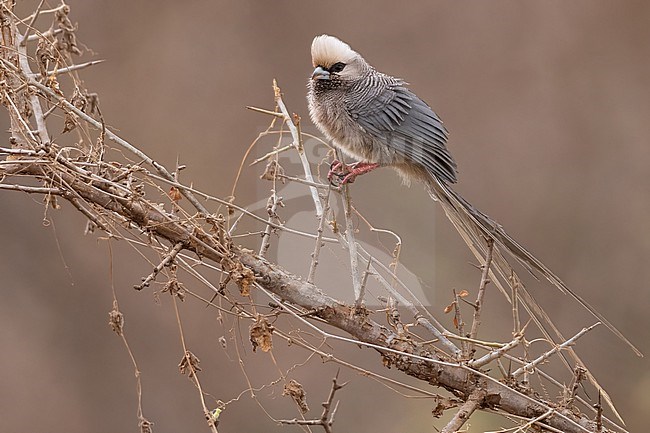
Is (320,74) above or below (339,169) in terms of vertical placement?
above

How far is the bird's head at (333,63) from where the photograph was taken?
145 cm

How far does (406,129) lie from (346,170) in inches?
5.7

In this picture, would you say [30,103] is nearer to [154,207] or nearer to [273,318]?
[154,207]

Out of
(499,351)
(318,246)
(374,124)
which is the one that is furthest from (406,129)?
(499,351)

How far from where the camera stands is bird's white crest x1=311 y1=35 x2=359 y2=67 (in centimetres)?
145

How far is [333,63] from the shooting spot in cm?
147

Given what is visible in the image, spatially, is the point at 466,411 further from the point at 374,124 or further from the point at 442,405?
the point at 374,124

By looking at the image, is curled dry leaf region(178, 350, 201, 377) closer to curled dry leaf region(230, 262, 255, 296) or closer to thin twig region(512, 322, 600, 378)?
curled dry leaf region(230, 262, 255, 296)

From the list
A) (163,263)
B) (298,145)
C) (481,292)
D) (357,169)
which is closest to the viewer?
(163,263)

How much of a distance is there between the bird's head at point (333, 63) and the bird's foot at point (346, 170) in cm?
16

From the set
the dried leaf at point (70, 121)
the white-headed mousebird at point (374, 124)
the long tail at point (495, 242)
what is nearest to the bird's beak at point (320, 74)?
the white-headed mousebird at point (374, 124)

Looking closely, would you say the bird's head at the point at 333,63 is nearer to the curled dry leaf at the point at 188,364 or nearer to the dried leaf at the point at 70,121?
the dried leaf at the point at 70,121

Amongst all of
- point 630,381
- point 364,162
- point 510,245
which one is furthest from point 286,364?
point 510,245

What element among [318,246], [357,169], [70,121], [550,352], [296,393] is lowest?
[296,393]
